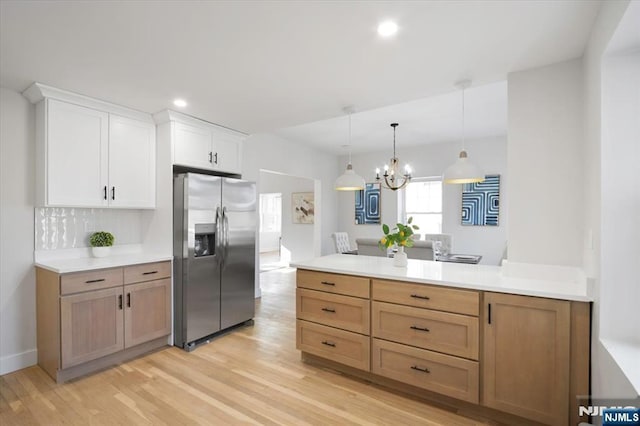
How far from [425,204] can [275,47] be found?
544cm

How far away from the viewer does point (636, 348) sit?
1446 mm

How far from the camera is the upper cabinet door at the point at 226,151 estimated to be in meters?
3.75

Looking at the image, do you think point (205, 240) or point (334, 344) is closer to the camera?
point (334, 344)

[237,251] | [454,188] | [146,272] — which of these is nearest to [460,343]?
[237,251]

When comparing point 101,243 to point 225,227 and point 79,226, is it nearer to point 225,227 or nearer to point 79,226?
point 79,226

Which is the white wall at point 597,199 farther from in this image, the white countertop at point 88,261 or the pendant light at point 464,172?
the white countertop at point 88,261

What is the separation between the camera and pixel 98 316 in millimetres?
2697

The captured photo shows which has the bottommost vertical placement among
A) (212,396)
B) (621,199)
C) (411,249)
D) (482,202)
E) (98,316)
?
(212,396)

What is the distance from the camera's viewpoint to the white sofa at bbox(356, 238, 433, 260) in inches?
153

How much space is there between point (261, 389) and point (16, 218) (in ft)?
8.54

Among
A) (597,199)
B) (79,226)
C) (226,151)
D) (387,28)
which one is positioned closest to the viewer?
(597,199)

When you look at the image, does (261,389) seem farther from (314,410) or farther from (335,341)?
(335,341)

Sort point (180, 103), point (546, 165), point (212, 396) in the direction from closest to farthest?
1. point (546, 165)
2. point (212, 396)
3. point (180, 103)

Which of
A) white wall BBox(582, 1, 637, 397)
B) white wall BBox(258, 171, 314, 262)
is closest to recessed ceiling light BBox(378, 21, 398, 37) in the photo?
white wall BBox(582, 1, 637, 397)
